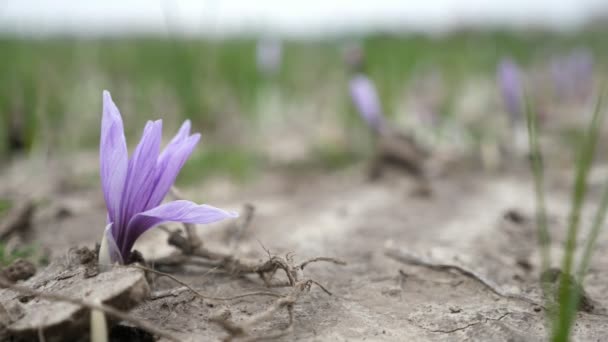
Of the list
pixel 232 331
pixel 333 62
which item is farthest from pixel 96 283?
pixel 333 62

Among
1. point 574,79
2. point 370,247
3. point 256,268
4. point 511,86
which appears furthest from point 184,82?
point 574,79

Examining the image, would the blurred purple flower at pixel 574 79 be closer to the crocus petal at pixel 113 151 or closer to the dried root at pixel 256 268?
the dried root at pixel 256 268

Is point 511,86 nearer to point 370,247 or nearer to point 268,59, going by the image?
point 370,247

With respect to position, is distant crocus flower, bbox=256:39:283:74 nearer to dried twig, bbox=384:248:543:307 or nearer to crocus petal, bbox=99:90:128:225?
dried twig, bbox=384:248:543:307

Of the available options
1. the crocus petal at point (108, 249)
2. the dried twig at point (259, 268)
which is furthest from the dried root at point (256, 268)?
the crocus petal at point (108, 249)

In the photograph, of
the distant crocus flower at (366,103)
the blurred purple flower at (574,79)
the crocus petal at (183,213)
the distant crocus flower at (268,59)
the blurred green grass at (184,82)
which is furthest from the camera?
the blurred purple flower at (574,79)
